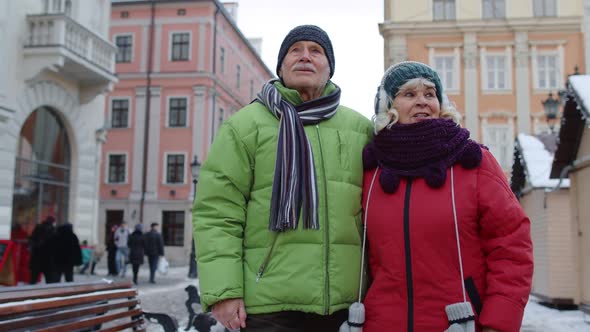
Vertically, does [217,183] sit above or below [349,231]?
above

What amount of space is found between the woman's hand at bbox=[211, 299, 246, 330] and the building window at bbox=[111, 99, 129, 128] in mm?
38248

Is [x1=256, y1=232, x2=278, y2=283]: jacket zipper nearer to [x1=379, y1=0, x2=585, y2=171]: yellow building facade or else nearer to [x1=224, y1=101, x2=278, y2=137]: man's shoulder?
[x1=224, y1=101, x2=278, y2=137]: man's shoulder

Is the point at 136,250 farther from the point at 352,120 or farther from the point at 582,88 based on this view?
the point at 352,120

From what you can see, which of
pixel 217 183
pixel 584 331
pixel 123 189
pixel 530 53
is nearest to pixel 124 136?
pixel 123 189

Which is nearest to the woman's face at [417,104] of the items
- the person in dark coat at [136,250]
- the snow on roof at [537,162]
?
the snow on roof at [537,162]

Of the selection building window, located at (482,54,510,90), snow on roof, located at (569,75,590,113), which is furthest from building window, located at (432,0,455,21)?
snow on roof, located at (569,75,590,113)

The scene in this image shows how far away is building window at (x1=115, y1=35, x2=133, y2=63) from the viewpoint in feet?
133

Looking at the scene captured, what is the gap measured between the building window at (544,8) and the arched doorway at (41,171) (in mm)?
23602

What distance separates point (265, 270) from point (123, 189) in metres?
37.1

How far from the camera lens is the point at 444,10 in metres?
33.3

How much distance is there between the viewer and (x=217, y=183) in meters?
3.05

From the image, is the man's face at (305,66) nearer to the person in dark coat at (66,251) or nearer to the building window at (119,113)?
the person in dark coat at (66,251)

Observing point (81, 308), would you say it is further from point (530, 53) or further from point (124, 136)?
point (124, 136)

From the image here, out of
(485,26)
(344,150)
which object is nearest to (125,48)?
(485,26)
